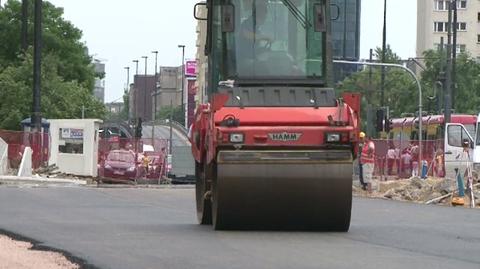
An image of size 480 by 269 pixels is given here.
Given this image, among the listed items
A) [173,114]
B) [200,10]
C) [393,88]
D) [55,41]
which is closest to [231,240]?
[200,10]

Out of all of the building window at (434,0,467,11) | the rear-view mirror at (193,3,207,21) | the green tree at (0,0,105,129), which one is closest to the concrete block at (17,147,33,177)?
the green tree at (0,0,105,129)

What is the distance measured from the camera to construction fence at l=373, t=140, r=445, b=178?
132 ft

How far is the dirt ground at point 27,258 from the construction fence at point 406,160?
29.3 meters

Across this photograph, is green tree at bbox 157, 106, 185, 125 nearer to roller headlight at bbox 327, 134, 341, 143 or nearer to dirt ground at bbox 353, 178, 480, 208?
dirt ground at bbox 353, 178, 480, 208

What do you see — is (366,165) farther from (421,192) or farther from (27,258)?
(27,258)

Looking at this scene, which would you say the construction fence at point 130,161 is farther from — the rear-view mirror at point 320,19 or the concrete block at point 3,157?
the rear-view mirror at point 320,19

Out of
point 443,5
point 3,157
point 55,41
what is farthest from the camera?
point 443,5

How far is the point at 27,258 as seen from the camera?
35.7 feet

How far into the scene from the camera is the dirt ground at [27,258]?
1020 centimetres

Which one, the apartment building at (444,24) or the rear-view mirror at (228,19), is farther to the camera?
the apartment building at (444,24)

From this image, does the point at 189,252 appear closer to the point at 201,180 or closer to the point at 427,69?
the point at 201,180

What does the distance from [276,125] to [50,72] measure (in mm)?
46223

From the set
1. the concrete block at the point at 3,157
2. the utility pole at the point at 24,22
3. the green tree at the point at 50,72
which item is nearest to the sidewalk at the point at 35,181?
the concrete block at the point at 3,157

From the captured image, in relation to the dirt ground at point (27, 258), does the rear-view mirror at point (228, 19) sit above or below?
above
